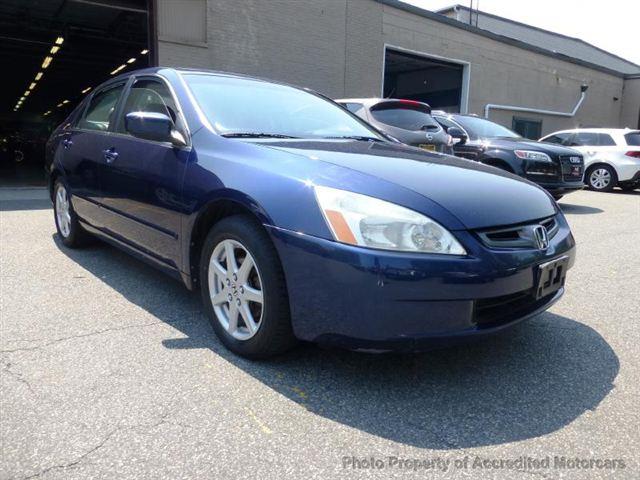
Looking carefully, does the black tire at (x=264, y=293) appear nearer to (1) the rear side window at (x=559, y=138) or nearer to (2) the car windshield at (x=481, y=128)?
(2) the car windshield at (x=481, y=128)

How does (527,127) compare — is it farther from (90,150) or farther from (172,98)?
(172,98)

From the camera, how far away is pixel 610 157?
12.5 meters

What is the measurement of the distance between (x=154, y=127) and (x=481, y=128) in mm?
7394

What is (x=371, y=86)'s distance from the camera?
1485 centimetres

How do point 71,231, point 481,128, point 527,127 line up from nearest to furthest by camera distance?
1. point 71,231
2. point 481,128
3. point 527,127

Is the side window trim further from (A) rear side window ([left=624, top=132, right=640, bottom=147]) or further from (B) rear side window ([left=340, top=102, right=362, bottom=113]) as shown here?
(A) rear side window ([left=624, top=132, right=640, bottom=147])

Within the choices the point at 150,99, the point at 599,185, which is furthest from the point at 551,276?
the point at 599,185

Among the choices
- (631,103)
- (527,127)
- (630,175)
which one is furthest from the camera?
(631,103)

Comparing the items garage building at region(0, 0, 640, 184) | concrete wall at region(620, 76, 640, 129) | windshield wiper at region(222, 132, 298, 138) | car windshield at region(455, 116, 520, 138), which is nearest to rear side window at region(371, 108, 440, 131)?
car windshield at region(455, 116, 520, 138)

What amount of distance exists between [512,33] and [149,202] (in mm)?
31849

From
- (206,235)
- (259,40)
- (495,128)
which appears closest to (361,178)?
(206,235)

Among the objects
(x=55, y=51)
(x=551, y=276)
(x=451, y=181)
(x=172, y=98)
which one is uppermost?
(x=55, y=51)

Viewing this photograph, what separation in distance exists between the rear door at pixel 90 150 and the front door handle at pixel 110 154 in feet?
0.26

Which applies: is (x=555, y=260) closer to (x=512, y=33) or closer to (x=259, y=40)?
(x=259, y=40)
